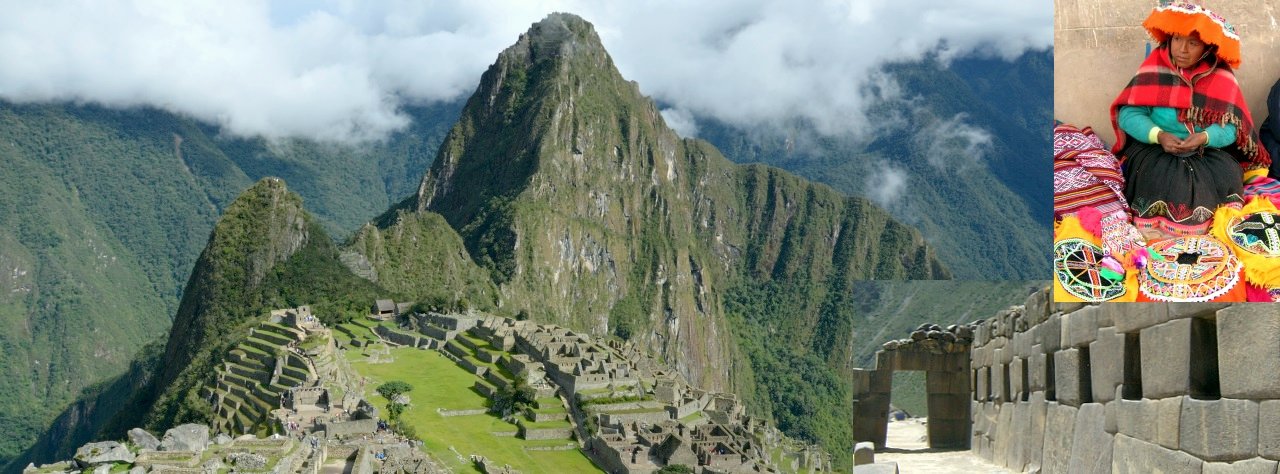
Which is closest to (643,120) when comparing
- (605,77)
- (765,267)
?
(605,77)

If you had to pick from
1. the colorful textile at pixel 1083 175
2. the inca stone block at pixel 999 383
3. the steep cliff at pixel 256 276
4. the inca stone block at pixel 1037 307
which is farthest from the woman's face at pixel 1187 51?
the steep cliff at pixel 256 276

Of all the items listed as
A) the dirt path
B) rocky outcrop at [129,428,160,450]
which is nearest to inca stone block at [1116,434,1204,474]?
the dirt path

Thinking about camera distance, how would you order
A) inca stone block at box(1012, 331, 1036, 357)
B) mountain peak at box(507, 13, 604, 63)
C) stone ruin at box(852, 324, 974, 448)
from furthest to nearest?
1. mountain peak at box(507, 13, 604, 63)
2. stone ruin at box(852, 324, 974, 448)
3. inca stone block at box(1012, 331, 1036, 357)

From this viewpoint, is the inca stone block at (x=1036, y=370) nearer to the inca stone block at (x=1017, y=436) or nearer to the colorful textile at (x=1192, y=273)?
the inca stone block at (x=1017, y=436)

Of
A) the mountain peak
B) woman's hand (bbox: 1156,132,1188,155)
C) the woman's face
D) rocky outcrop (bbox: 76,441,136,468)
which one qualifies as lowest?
rocky outcrop (bbox: 76,441,136,468)

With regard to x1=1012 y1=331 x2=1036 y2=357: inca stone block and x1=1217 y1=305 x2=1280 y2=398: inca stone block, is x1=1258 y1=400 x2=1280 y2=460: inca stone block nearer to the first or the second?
x1=1217 y1=305 x2=1280 y2=398: inca stone block

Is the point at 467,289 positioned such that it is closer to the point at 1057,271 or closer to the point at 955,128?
the point at 955,128

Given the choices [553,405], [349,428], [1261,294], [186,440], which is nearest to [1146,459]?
[1261,294]
